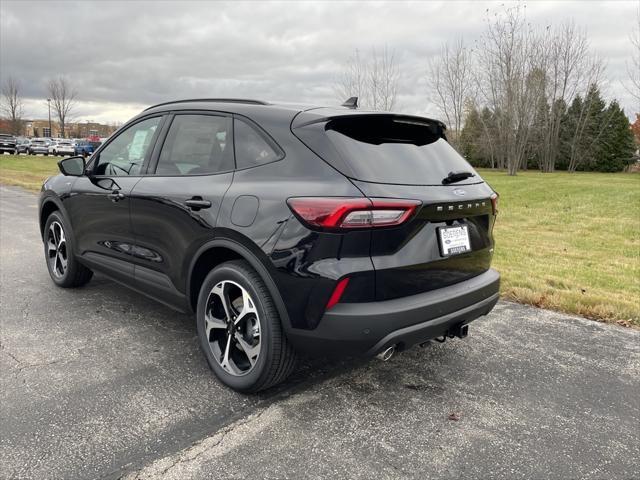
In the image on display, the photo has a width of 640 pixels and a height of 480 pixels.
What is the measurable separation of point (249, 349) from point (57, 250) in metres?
3.05

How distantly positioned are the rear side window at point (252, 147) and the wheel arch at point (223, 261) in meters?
0.47

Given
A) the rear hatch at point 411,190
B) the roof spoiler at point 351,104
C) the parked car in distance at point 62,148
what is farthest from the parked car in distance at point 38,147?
the rear hatch at point 411,190

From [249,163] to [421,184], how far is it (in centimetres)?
98

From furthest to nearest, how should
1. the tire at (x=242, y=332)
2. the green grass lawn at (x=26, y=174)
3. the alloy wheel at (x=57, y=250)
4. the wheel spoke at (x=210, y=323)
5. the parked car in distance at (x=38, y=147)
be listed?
the parked car in distance at (x=38, y=147) → the green grass lawn at (x=26, y=174) → the alloy wheel at (x=57, y=250) → the wheel spoke at (x=210, y=323) → the tire at (x=242, y=332)

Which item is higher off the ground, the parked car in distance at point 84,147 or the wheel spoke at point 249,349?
the parked car in distance at point 84,147

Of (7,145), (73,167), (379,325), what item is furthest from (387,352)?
(7,145)

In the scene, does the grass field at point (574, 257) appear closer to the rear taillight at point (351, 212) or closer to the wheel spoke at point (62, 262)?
the rear taillight at point (351, 212)

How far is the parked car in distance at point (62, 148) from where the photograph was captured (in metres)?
45.8

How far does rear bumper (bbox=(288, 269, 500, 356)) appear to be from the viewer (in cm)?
239

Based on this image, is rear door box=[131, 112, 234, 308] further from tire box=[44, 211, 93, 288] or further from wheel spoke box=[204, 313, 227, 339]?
tire box=[44, 211, 93, 288]

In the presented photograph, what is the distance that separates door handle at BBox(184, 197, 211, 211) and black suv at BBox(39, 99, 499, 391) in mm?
19

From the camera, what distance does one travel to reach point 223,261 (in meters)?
3.01

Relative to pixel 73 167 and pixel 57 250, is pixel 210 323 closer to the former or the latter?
pixel 73 167

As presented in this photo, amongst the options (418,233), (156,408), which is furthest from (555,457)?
(156,408)
